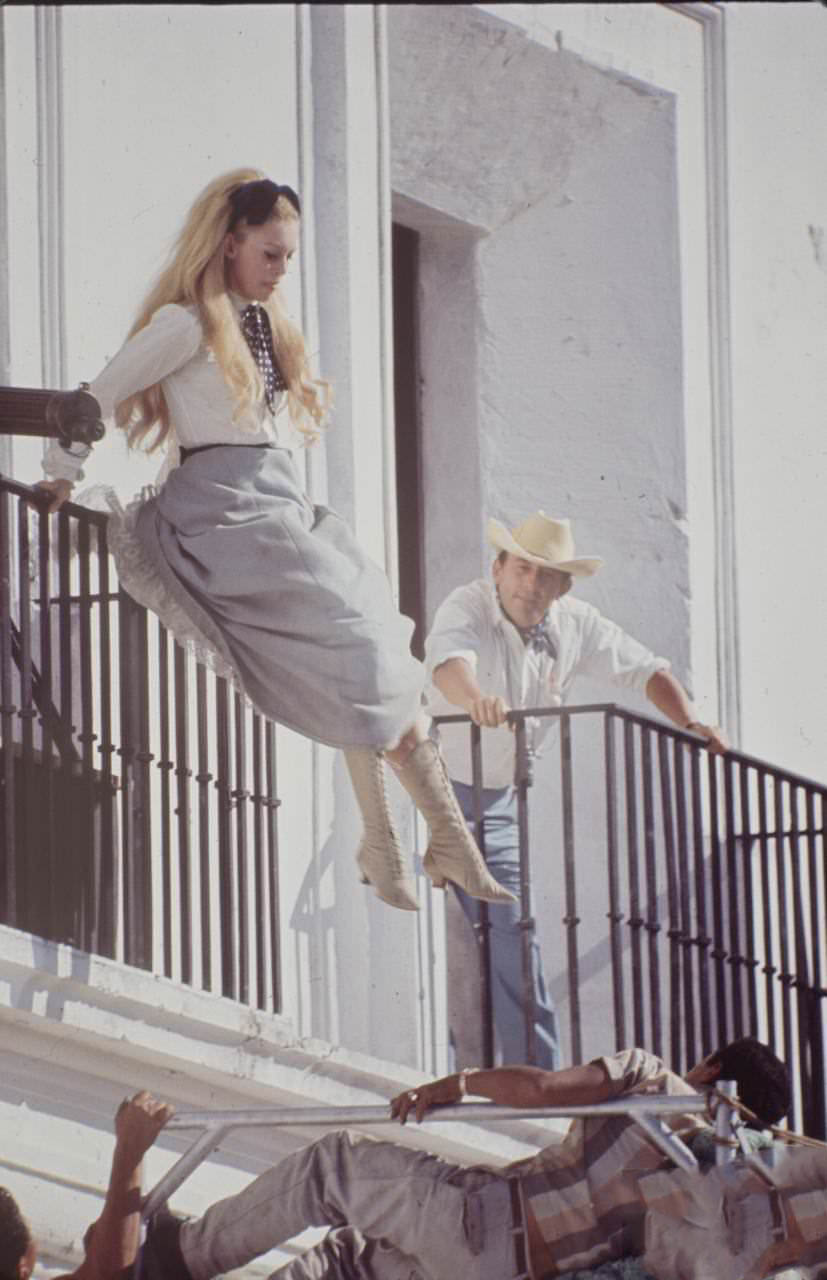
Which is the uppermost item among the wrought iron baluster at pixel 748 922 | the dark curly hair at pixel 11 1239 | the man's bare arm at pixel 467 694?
the man's bare arm at pixel 467 694

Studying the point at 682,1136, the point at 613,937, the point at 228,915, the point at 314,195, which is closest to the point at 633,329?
the point at 314,195

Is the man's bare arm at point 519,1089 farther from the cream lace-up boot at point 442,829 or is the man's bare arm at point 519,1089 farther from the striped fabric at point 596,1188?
the cream lace-up boot at point 442,829

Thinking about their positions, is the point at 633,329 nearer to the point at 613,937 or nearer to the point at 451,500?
the point at 451,500

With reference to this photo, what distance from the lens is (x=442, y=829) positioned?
5934mm

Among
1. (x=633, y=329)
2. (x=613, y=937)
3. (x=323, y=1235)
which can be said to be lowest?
(x=323, y=1235)

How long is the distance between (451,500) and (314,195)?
1.17m

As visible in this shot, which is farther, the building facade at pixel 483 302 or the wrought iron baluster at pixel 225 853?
the building facade at pixel 483 302

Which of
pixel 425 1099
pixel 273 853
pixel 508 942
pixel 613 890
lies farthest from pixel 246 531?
pixel 613 890

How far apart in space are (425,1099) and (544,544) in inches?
84.4

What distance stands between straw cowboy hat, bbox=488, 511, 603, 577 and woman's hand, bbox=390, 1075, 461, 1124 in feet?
6.54

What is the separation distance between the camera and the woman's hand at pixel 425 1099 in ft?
17.1

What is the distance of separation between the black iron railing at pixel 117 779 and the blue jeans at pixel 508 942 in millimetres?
556

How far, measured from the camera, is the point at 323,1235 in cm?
580

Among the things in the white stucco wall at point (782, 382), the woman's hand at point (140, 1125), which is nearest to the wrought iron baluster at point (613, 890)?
the white stucco wall at point (782, 382)
